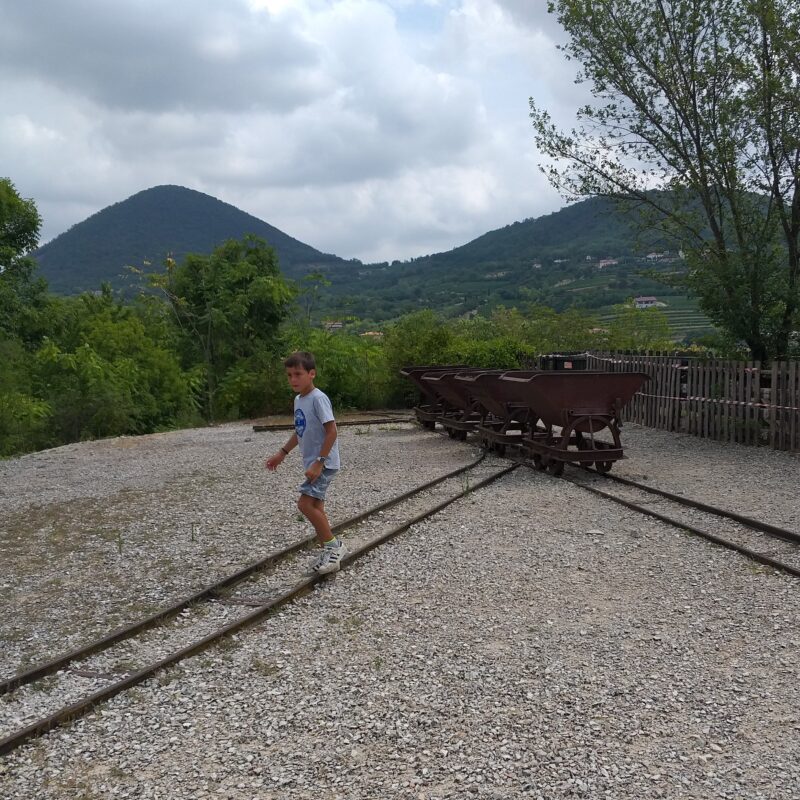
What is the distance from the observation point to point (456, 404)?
54.1 ft

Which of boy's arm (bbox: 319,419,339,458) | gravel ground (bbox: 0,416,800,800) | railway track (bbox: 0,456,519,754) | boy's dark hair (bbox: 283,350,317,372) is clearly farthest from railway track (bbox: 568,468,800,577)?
boy's dark hair (bbox: 283,350,317,372)

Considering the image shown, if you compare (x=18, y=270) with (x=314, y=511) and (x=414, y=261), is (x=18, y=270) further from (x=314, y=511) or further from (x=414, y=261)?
(x=414, y=261)

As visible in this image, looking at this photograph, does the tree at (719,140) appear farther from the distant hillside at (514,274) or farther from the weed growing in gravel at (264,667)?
the distant hillside at (514,274)

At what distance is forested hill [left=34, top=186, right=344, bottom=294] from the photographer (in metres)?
129

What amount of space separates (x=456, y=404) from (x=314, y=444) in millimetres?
10346

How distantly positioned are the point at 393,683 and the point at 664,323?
4620 centimetres

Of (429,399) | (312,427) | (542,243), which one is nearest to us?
(312,427)

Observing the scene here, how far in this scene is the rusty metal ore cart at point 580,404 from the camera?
11.1 metres

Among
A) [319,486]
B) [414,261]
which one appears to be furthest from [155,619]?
[414,261]

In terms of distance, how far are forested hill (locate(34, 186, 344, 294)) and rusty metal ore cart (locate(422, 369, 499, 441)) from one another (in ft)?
331

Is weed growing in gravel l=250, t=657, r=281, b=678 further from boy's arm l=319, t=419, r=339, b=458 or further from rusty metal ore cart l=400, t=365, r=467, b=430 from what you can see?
rusty metal ore cart l=400, t=365, r=467, b=430

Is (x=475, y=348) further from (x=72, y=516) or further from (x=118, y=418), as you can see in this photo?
(x=72, y=516)

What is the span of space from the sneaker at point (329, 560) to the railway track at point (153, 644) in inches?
3.3

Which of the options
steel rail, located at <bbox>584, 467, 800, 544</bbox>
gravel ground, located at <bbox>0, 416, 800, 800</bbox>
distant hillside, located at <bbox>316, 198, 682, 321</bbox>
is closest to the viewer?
gravel ground, located at <bbox>0, 416, 800, 800</bbox>
